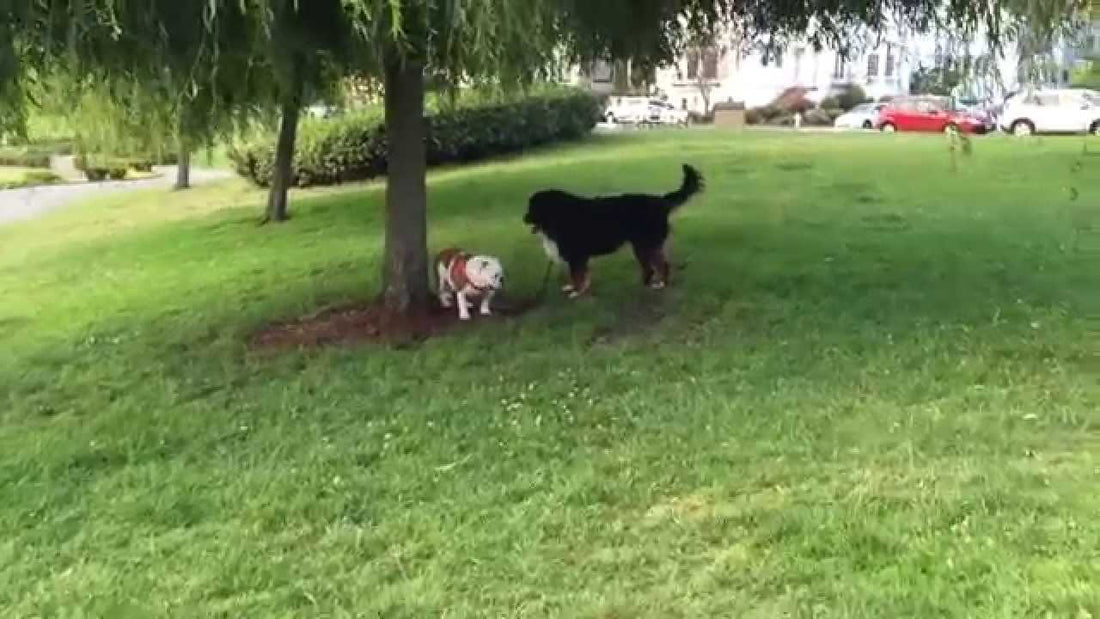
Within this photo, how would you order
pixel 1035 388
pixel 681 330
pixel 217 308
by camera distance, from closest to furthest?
pixel 1035 388, pixel 681 330, pixel 217 308

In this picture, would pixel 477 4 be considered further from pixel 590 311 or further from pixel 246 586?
pixel 590 311

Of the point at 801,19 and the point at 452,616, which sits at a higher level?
the point at 801,19

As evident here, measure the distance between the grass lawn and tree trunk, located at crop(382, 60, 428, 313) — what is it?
576 mm

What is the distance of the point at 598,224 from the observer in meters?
7.61

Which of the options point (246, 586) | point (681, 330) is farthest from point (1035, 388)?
point (246, 586)

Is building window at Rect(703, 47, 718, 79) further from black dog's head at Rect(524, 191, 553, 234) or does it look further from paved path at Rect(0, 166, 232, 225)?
paved path at Rect(0, 166, 232, 225)

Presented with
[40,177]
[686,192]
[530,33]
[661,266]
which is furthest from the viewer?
[40,177]

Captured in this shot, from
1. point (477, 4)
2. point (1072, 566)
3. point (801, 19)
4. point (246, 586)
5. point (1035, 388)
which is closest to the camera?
A: point (1072, 566)

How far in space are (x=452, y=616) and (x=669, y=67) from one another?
599 centimetres

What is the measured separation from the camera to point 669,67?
29.1 ft

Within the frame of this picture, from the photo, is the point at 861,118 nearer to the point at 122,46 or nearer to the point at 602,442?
the point at 602,442

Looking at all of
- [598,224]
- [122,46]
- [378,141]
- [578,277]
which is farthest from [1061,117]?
[122,46]

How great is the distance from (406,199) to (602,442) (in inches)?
114

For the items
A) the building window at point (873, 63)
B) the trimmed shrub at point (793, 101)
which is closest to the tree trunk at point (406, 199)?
the building window at point (873, 63)
